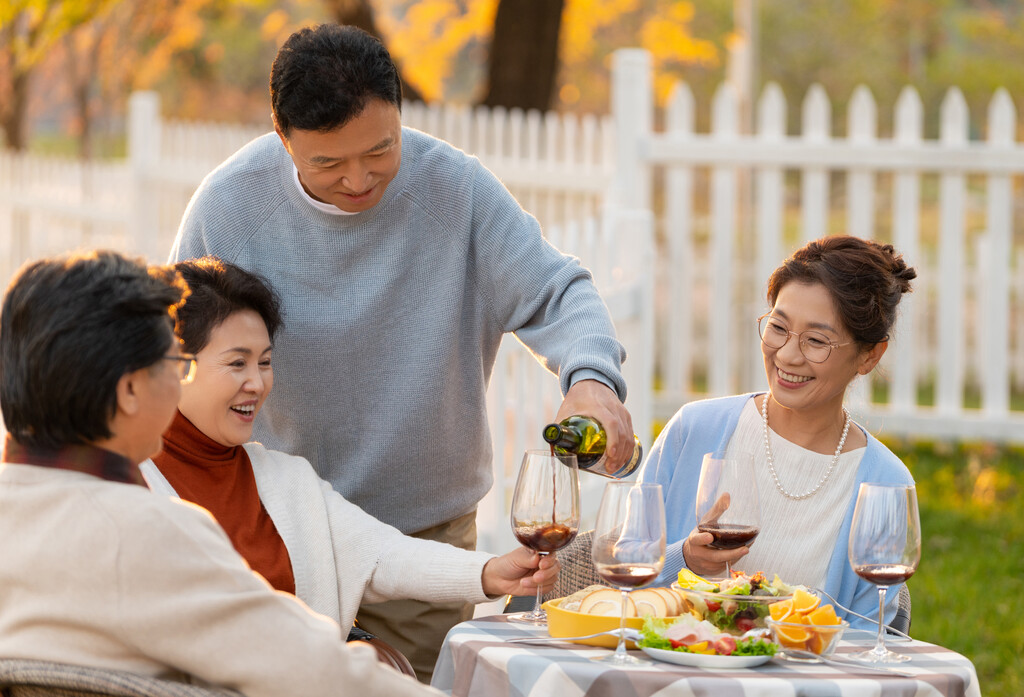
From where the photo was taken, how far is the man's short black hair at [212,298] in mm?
2609

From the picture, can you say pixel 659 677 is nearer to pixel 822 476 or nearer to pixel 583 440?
pixel 583 440

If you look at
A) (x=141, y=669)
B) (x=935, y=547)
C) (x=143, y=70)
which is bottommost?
(x=935, y=547)

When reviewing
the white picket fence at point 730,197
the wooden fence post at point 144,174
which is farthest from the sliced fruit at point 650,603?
the wooden fence post at point 144,174

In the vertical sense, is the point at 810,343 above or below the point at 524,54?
below

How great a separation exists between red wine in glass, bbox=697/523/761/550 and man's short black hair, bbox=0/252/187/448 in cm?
115

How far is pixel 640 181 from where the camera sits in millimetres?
7328

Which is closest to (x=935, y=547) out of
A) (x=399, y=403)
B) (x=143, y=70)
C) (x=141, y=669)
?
(x=399, y=403)

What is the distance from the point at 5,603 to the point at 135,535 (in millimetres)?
285

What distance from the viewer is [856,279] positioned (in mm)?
2975

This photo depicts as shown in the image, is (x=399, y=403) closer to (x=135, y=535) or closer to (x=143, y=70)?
(x=135, y=535)

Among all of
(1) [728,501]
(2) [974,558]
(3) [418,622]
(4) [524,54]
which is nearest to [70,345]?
(1) [728,501]

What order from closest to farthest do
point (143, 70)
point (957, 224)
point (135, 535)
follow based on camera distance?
point (135, 535) → point (957, 224) → point (143, 70)

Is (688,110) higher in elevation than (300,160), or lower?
higher

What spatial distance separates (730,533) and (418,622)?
3.74 ft
